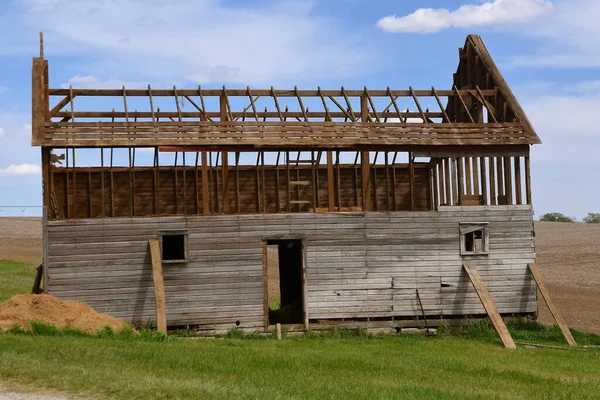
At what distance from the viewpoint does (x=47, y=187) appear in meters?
27.6

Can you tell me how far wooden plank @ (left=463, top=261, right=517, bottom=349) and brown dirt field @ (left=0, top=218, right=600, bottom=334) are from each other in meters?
8.19

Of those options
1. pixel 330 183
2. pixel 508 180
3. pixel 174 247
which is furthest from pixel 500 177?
pixel 174 247

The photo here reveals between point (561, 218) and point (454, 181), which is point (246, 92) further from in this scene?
point (561, 218)

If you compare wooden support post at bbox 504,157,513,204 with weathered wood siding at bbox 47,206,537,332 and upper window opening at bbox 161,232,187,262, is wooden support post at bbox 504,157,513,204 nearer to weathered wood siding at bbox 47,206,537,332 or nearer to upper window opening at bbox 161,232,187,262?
weathered wood siding at bbox 47,206,537,332

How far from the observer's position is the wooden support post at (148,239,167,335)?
26.0 meters

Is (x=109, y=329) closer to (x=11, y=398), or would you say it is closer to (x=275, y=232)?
(x=275, y=232)

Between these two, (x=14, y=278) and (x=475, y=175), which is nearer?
(x=475, y=175)

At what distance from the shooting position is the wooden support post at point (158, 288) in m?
26.0

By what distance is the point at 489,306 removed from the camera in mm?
27531

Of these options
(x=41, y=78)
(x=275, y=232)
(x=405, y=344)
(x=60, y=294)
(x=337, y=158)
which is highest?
(x=41, y=78)

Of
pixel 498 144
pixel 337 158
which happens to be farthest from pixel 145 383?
pixel 498 144

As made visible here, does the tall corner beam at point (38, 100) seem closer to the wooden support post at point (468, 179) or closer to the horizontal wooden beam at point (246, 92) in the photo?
the horizontal wooden beam at point (246, 92)

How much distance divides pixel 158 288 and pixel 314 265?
5248mm

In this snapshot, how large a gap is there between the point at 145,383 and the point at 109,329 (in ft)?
28.1
